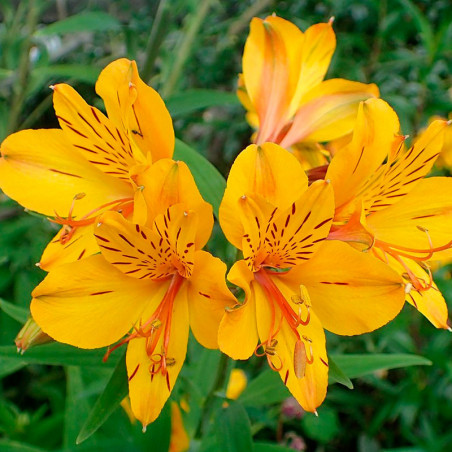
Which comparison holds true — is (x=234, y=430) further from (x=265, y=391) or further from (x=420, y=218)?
(x=420, y=218)

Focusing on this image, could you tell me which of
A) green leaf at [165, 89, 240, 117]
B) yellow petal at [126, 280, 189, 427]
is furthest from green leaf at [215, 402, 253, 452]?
green leaf at [165, 89, 240, 117]

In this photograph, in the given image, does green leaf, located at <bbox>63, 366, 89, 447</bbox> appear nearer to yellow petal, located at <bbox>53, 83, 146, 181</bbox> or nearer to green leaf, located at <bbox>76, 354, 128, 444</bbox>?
green leaf, located at <bbox>76, 354, 128, 444</bbox>

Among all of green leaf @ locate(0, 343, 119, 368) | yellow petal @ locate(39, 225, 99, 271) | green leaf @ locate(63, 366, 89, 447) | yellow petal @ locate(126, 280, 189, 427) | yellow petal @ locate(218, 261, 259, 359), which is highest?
yellow petal @ locate(218, 261, 259, 359)

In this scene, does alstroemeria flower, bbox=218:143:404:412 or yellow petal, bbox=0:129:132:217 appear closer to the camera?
alstroemeria flower, bbox=218:143:404:412

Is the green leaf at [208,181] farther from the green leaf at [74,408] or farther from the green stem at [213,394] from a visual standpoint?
the green leaf at [74,408]

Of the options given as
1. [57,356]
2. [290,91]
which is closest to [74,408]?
[57,356]

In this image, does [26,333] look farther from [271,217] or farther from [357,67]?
[357,67]
